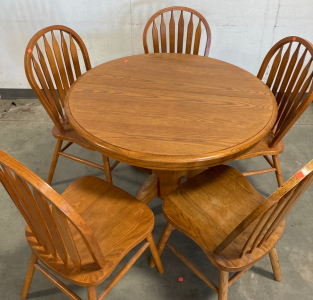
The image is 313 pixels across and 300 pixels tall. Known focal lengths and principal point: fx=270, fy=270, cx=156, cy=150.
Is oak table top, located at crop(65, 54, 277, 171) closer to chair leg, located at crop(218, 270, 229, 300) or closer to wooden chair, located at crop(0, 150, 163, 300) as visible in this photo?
wooden chair, located at crop(0, 150, 163, 300)

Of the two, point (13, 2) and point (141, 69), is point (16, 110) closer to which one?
point (13, 2)

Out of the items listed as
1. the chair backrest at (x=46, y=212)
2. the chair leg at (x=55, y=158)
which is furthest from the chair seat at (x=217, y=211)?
the chair leg at (x=55, y=158)

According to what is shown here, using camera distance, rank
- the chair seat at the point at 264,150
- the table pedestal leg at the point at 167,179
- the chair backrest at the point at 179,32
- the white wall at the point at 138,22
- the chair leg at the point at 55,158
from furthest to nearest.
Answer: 1. the white wall at the point at 138,22
2. the chair backrest at the point at 179,32
3. the chair leg at the point at 55,158
4. the table pedestal leg at the point at 167,179
5. the chair seat at the point at 264,150

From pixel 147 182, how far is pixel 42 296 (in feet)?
2.71

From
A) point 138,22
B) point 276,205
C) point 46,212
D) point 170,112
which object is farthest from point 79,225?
point 138,22

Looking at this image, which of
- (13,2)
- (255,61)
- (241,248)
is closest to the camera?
(241,248)

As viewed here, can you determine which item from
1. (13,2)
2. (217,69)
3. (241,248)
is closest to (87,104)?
(217,69)

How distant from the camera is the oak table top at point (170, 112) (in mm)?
1091

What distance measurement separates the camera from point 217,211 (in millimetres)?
1223

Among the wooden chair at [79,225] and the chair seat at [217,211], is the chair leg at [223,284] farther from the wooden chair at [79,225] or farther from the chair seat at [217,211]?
the wooden chair at [79,225]

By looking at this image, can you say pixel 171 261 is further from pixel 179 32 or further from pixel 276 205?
pixel 179 32

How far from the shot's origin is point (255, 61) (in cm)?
272

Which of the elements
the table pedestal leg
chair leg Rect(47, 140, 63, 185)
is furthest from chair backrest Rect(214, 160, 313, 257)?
chair leg Rect(47, 140, 63, 185)

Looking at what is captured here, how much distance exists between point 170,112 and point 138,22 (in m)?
1.60
